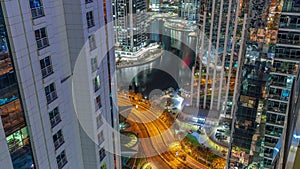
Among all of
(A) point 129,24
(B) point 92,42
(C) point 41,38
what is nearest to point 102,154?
(B) point 92,42

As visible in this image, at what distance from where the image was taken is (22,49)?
18.8ft

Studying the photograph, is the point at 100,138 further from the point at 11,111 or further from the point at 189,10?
the point at 189,10

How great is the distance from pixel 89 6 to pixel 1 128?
397 centimetres

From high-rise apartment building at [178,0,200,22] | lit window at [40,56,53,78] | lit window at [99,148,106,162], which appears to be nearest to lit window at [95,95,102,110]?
lit window at [99,148,106,162]

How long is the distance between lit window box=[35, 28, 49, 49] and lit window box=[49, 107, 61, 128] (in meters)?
1.68

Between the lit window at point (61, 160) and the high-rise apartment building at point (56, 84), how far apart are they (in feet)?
0.09

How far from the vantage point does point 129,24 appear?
49094 millimetres

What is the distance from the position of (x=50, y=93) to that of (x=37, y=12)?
76.0 inches

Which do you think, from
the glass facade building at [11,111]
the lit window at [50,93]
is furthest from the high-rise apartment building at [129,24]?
the glass facade building at [11,111]

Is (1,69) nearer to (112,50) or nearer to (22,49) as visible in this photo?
(22,49)

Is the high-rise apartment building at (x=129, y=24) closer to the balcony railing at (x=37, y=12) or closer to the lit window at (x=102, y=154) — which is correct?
the lit window at (x=102, y=154)

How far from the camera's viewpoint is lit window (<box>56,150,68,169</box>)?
750 centimetres

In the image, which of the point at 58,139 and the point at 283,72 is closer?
the point at 58,139

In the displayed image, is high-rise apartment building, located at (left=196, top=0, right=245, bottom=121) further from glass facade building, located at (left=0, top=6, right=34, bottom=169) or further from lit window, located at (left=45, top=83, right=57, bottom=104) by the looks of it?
glass facade building, located at (left=0, top=6, right=34, bottom=169)
